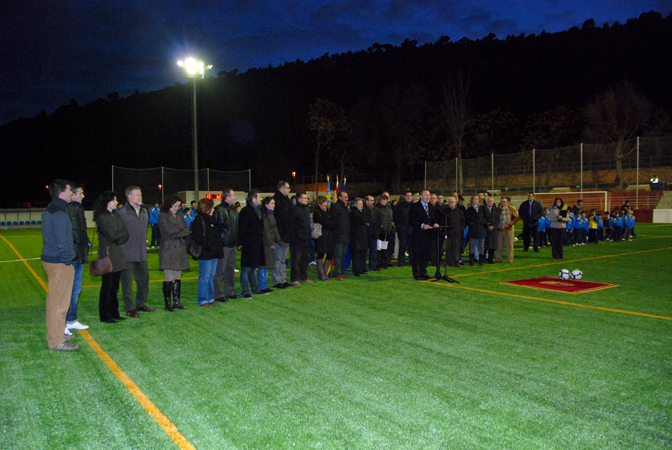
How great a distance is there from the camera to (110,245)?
648cm

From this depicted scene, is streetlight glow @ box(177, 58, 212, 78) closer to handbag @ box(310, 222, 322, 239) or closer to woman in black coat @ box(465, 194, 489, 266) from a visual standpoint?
handbag @ box(310, 222, 322, 239)

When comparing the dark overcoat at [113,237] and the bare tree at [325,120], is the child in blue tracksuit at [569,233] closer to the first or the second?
the dark overcoat at [113,237]

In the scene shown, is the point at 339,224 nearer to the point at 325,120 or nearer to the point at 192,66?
the point at 192,66

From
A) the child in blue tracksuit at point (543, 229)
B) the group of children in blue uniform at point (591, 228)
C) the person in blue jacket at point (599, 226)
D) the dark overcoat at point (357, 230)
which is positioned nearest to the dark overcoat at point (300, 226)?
the dark overcoat at point (357, 230)

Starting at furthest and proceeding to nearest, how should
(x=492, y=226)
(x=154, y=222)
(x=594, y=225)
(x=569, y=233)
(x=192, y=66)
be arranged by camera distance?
(x=594, y=225), (x=569, y=233), (x=154, y=222), (x=192, y=66), (x=492, y=226)

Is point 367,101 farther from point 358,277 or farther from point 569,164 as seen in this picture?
point 358,277

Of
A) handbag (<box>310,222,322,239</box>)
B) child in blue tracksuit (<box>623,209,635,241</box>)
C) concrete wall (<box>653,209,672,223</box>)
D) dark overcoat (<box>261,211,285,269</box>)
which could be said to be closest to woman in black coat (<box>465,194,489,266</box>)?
handbag (<box>310,222,322,239</box>)

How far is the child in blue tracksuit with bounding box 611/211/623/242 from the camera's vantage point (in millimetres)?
18891

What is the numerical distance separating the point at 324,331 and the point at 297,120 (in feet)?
297

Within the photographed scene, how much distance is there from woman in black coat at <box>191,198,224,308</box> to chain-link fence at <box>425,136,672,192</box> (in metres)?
29.1

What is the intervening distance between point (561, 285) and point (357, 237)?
167 inches

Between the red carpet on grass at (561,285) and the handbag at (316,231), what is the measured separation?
386 centimetres

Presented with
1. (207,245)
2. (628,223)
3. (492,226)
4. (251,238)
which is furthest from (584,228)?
(207,245)

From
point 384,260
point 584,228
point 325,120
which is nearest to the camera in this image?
point 384,260
